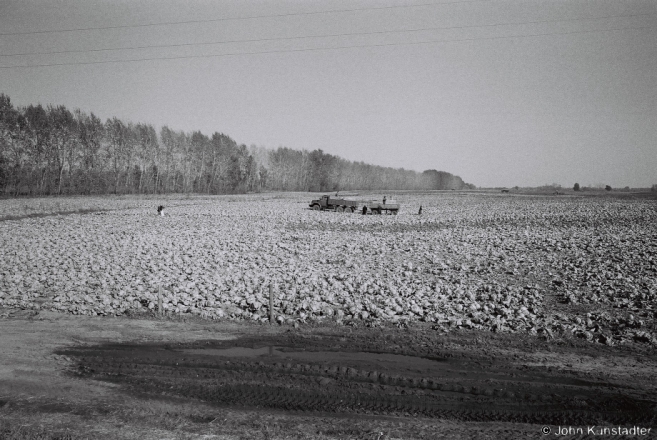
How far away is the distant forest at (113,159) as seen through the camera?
63406 mm

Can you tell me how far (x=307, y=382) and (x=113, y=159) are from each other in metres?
85.6

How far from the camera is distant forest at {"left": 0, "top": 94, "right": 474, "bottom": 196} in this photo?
63.4m

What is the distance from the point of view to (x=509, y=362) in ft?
26.2

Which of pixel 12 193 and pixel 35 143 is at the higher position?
pixel 35 143

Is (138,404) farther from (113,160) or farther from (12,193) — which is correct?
(113,160)

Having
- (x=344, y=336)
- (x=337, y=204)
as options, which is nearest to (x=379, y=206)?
(x=337, y=204)

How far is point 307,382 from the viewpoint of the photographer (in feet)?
23.6

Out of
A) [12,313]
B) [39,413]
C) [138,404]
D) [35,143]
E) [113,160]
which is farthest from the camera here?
[113,160]

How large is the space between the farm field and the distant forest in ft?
181

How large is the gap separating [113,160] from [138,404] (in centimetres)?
8516

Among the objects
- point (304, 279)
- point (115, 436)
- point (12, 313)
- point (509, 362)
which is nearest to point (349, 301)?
point (304, 279)

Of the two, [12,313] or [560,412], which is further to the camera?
[12,313]

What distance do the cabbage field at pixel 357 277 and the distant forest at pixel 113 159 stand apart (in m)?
48.0

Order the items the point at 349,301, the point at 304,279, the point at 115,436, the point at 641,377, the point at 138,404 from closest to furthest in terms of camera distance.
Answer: the point at 115,436, the point at 138,404, the point at 641,377, the point at 349,301, the point at 304,279
